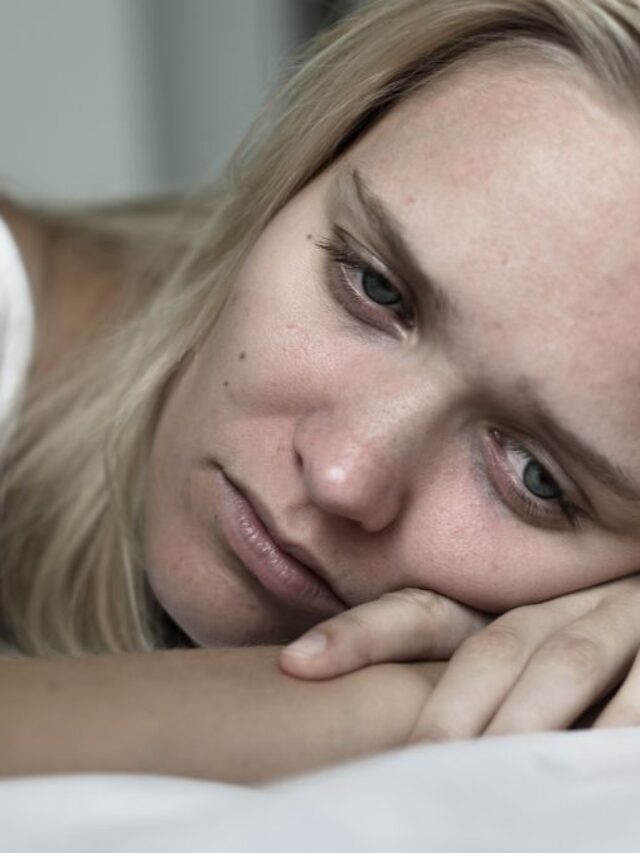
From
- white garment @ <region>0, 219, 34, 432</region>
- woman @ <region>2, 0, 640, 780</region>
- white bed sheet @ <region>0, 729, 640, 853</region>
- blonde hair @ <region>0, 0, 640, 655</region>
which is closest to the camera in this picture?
white bed sheet @ <region>0, 729, 640, 853</region>

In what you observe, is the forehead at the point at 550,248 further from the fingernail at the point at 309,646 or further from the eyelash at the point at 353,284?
the fingernail at the point at 309,646

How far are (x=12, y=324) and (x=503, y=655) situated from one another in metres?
0.67

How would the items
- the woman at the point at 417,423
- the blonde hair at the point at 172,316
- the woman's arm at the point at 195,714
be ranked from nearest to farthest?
the woman's arm at the point at 195,714 → the woman at the point at 417,423 → the blonde hair at the point at 172,316

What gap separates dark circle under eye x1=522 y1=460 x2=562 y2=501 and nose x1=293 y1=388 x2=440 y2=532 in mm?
77

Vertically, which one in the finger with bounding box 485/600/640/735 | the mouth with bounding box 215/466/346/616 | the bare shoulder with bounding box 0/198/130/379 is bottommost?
the finger with bounding box 485/600/640/735

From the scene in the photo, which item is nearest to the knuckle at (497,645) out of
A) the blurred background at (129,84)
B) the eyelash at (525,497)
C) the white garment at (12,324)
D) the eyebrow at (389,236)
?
the eyelash at (525,497)

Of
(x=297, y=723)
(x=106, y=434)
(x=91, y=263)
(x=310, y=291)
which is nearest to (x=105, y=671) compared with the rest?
(x=297, y=723)

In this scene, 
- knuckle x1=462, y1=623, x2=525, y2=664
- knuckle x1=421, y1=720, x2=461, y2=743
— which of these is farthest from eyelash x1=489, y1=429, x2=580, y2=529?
knuckle x1=421, y1=720, x2=461, y2=743

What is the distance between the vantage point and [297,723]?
776 mm

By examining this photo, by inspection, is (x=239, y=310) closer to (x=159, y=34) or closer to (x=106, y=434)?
(x=106, y=434)

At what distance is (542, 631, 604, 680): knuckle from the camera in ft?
2.80

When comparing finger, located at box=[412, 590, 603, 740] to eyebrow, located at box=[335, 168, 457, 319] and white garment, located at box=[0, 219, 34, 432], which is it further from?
white garment, located at box=[0, 219, 34, 432]

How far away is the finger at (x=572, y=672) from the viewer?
798mm

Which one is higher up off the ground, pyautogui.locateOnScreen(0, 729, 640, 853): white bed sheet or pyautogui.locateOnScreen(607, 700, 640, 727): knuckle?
pyautogui.locateOnScreen(607, 700, 640, 727): knuckle
